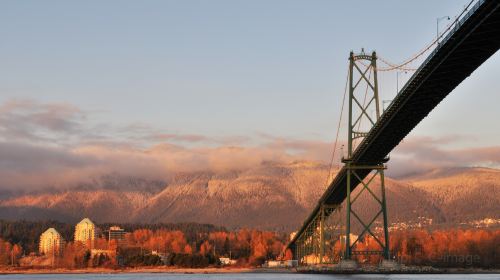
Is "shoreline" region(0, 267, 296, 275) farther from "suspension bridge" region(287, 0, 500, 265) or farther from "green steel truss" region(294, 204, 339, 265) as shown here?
"suspension bridge" region(287, 0, 500, 265)

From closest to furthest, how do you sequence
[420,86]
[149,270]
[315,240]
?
[420,86] → [315,240] → [149,270]

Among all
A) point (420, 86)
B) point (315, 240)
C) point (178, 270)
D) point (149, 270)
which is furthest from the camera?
point (149, 270)

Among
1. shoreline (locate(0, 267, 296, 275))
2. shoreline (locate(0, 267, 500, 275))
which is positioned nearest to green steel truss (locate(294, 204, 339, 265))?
shoreline (locate(0, 267, 500, 275))

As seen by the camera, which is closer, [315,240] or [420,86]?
[420,86]

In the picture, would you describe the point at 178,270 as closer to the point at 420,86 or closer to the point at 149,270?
the point at 149,270

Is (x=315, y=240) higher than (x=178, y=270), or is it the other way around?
(x=315, y=240)

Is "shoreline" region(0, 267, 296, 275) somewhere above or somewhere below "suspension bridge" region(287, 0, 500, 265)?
below

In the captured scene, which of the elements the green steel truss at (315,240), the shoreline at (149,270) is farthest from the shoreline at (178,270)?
the green steel truss at (315,240)

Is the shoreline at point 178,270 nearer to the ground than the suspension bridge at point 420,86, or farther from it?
nearer to the ground

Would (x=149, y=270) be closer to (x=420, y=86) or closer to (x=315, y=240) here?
(x=315, y=240)

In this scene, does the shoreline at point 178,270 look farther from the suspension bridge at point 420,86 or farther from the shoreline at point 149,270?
the suspension bridge at point 420,86

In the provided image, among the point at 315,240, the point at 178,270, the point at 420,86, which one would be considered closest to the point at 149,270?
the point at 178,270

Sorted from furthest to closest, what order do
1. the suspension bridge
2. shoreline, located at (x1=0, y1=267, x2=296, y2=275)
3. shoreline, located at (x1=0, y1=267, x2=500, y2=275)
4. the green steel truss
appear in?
shoreline, located at (x1=0, y1=267, x2=296, y2=275) → shoreline, located at (x1=0, y1=267, x2=500, y2=275) → the green steel truss → the suspension bridge

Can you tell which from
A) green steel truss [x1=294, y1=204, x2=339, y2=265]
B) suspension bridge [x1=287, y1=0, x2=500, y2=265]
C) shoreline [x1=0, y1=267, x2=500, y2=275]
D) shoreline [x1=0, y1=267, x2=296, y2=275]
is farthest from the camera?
shoreline [x1=0, y1=267, x2=296, y2=275]
